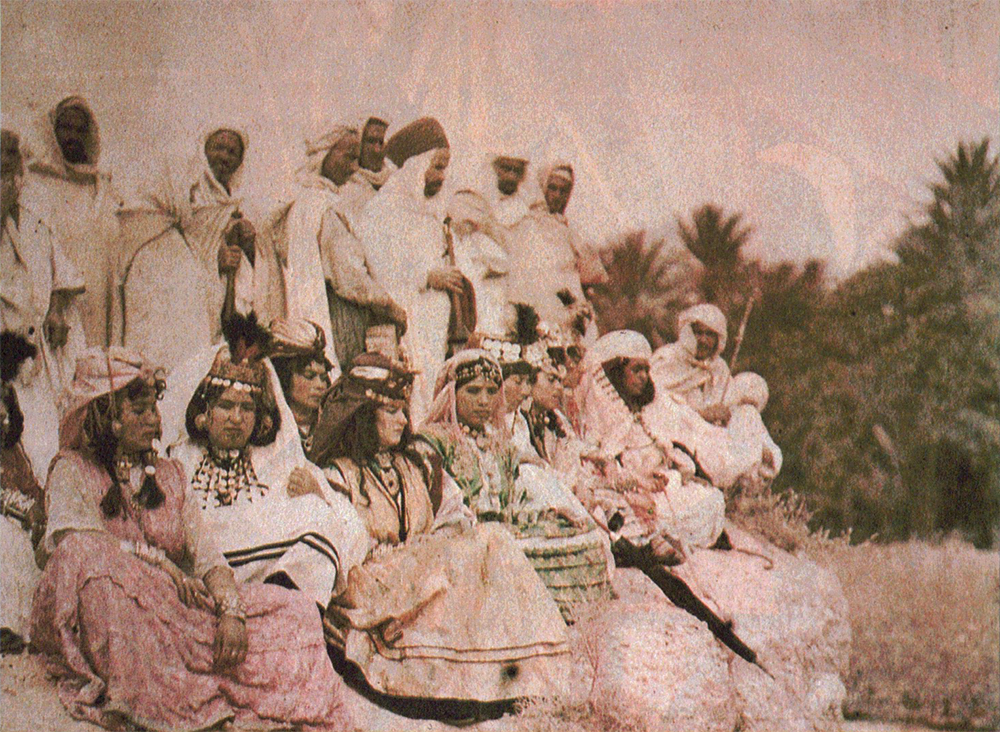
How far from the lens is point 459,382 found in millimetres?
5418

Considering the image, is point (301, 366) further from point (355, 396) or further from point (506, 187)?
point (506, 187)

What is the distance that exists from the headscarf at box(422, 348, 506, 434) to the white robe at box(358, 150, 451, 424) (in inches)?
2.1

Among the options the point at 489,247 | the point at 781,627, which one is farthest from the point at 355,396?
the point at 781,627

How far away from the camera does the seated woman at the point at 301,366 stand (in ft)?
17.3

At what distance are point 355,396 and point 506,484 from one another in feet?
2.70

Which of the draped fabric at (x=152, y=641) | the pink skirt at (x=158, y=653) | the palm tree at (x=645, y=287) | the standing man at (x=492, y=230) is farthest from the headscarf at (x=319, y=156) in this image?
the pink skirt at (x=158, y=653)

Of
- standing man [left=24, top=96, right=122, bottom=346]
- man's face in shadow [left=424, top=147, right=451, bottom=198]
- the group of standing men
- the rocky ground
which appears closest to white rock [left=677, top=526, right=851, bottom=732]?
the rocky ground

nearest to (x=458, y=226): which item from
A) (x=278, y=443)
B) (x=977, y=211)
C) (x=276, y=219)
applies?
(x=276, y=219)

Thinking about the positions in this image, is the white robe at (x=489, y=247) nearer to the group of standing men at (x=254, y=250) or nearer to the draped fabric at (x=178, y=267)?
the group of standing men at (x=254, y=250)

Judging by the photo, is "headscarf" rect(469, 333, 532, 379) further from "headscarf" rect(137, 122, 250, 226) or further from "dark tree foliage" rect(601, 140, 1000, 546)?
"headscarf" rect(137, 122, 250, 226)

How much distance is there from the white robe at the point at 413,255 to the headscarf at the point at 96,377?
1.18 m

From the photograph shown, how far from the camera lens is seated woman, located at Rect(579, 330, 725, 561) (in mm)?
5457

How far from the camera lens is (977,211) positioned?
18.8ft

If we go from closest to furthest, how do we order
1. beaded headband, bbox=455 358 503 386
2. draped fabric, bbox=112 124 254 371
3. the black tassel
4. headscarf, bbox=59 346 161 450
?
1. headscarf, bbox=59 346 161 450
2. draped fabric, bbox=112 124 254 371
3. beaded headband, bbox=455 358 503 386
4. the black tassel
